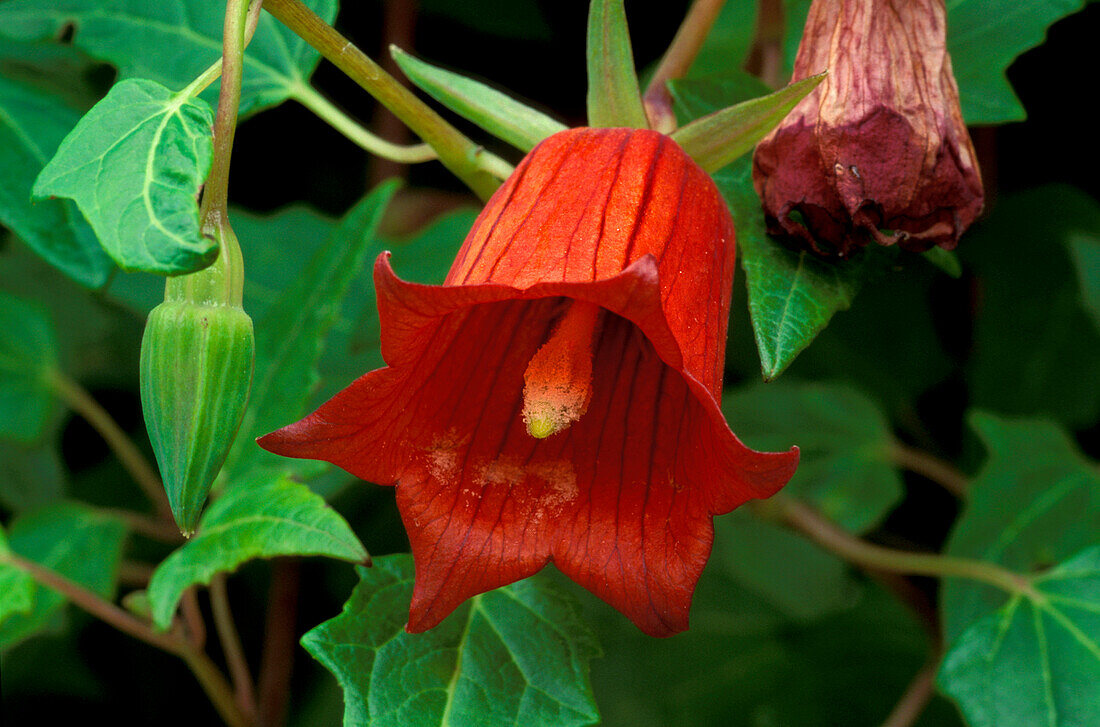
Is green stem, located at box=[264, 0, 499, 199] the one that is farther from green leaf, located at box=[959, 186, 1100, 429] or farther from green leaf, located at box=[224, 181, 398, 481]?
green leaf, located at box=[959, 186, 1100, 429]

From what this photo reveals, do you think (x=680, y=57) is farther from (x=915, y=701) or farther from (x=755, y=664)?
(x=755, y=664)

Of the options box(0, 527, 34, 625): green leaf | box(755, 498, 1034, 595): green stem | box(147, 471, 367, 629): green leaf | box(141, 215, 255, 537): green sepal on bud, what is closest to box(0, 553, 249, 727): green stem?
box(0, 527, 34, 625): green leaf

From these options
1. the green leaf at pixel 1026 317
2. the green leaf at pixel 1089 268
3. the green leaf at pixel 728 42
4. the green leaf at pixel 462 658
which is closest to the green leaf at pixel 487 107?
the green leaf at pixel 462 658

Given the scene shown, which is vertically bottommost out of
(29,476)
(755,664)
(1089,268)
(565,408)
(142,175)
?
(755,664)

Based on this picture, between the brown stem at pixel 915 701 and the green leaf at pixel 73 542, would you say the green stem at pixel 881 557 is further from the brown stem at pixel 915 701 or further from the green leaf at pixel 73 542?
the green leaf at pixel 73 542

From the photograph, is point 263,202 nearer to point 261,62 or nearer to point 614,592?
point 261,62

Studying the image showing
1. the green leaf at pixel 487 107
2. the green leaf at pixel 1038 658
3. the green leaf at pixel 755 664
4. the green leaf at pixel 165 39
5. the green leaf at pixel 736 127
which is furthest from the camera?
the green leaf at pixel 755 664

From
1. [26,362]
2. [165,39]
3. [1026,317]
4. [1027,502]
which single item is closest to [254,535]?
[165,39]
